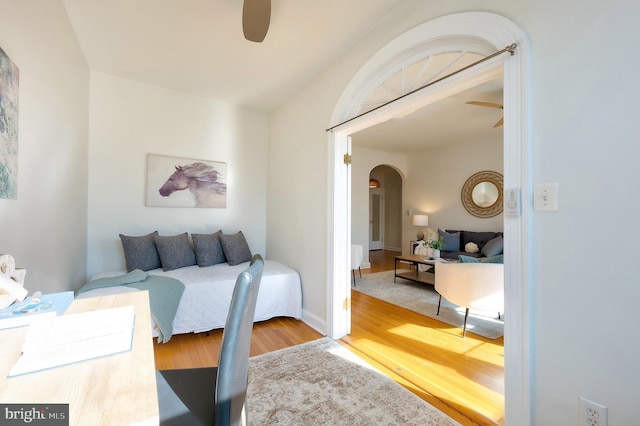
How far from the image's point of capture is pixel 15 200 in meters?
1.39

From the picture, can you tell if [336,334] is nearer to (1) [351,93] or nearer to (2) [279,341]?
(2) [279,341]

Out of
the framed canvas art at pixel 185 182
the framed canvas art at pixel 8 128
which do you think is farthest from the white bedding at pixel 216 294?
the framed canvas art at pixel 8 128

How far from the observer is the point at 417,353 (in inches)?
91.9

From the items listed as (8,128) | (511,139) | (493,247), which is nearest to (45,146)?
(8,128)

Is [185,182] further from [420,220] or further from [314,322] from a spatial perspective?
[420,220]

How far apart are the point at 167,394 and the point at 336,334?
5.90ft

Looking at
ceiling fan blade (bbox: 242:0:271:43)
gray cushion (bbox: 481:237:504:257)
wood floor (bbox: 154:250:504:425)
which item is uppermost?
ceiling fan blade (bbox: 242:0:271:43)

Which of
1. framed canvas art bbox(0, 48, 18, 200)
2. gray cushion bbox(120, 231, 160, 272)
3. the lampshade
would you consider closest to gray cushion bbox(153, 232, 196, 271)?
gray cushion bbox(120, 231, 160, 272)

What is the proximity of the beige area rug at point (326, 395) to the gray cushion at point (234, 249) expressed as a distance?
1405 mm

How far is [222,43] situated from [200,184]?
5.89 ft

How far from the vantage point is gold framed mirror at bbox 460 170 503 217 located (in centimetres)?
517

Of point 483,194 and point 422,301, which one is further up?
point 483,194

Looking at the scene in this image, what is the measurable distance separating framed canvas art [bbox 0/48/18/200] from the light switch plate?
2.50 m

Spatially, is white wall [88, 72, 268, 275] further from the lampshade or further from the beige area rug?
the lampshade
